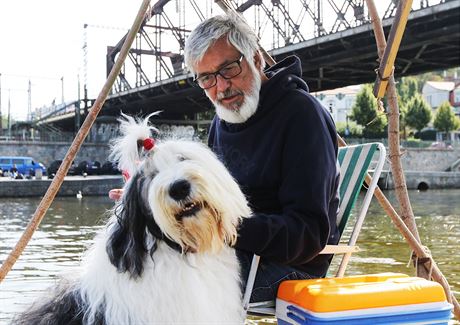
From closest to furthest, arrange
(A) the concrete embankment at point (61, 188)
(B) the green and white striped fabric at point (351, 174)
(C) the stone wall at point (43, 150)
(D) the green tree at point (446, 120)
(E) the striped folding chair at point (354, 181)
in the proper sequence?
(E) the striped folding chair at point (354, 181) → (B) the green and white striped fabric at point (351, 174) → (A) the concrete embankment at point (61, 188) → (C) the stone wall at point (43, 150) → (D) the green tree at point (446, 120)

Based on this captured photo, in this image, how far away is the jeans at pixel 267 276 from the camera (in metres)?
3.09

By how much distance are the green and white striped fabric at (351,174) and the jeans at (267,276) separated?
A: 65cm

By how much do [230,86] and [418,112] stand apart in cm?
6559

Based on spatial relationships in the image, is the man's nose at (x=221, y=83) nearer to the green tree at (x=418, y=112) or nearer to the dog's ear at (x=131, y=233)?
the dog's ear at (x=131, y=233)

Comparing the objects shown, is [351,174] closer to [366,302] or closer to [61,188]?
[366,302]

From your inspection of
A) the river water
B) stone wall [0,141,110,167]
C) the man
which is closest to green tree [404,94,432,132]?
stone wall [0,141,110,167]

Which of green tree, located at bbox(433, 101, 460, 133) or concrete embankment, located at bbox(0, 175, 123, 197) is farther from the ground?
green tree, located at bbox(433, 101, 460, 133)

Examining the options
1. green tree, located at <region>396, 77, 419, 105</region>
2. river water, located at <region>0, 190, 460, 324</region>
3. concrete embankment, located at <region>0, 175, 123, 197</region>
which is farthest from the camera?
green tree, located at <region>396, 77, 419, 105</region>

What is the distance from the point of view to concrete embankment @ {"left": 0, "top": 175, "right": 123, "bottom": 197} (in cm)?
3016

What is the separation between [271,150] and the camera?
121 inches

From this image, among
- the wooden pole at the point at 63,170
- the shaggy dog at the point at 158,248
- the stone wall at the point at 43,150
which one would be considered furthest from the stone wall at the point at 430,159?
the shaggy dog at the point at 158,248

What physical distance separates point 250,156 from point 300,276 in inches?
25.8

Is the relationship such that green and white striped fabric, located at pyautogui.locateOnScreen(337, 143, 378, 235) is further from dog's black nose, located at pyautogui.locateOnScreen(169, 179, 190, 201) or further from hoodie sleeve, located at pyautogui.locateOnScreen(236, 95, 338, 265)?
dog's black nose, located at pyautogui.locateOnScreen(169, 179, 190, 201)

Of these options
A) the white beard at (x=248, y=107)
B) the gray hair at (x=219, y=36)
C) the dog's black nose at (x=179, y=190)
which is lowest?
the dog's black nose at (x=179, y=190)
